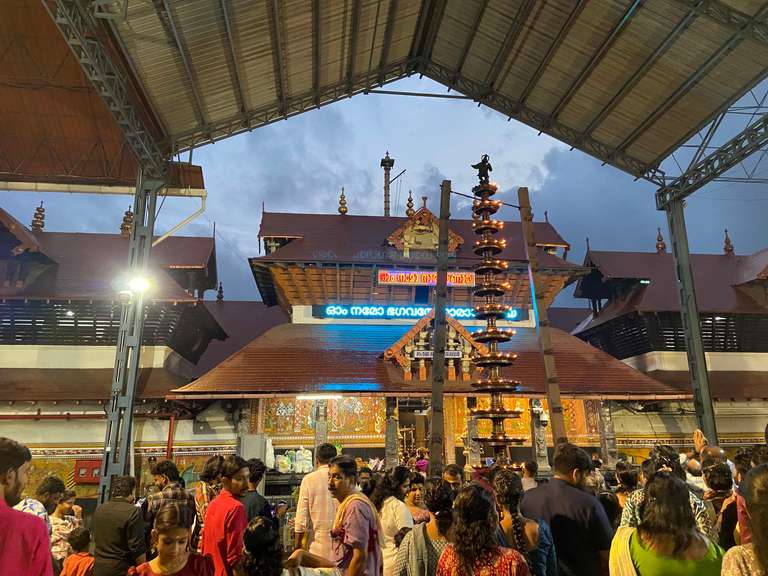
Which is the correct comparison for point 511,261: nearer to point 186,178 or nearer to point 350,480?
point 186,178

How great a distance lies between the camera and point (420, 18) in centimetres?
1697

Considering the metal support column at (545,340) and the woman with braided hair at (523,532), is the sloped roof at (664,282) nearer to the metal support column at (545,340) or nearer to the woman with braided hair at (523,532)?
the metal support column at (545,340)

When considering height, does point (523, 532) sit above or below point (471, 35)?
below

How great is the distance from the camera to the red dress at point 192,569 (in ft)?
9.73

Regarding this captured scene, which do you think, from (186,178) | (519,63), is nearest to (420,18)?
→ (519,63)

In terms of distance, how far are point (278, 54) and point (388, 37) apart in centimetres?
414

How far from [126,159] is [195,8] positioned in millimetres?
6332

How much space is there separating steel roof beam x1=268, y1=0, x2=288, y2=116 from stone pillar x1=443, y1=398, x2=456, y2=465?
431 inches

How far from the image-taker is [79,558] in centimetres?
468

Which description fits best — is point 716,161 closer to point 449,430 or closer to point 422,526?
point 449,430

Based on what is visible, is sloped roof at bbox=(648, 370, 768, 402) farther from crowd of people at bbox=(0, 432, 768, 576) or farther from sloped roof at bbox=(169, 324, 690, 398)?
crowd of people at bbox=(0, 432, 768, 576)

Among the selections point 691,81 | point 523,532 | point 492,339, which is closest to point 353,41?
point 691,81

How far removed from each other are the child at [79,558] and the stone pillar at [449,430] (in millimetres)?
12682

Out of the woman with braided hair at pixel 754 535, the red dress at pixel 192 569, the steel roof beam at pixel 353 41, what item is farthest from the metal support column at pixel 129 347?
the woman with braided hair at pixel 754 535
